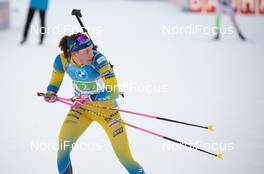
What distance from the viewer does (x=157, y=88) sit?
8570 millimetres

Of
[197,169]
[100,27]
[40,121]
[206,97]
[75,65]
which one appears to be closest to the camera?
[75,65]

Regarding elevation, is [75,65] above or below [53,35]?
above

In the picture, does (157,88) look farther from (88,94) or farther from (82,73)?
(82,73)

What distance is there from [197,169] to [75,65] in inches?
79.9

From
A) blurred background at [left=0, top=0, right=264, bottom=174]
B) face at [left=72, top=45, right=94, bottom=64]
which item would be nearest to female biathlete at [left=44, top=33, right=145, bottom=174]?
face at [left=72, top=45, right=94, bottom=64]

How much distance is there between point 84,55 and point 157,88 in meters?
4.32

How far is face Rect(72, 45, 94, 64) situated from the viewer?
4.34m

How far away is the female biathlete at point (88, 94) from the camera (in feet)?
14.3

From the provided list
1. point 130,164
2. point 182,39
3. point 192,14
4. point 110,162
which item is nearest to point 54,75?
point 130,164

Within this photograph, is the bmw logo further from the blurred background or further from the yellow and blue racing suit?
the blurred background

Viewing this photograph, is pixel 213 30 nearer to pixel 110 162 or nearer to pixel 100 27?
pixel 100 27

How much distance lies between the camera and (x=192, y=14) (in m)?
16.1

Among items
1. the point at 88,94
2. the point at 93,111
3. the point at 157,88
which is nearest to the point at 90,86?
the point at 88,94

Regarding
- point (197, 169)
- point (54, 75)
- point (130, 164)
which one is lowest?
point (197, 169)
